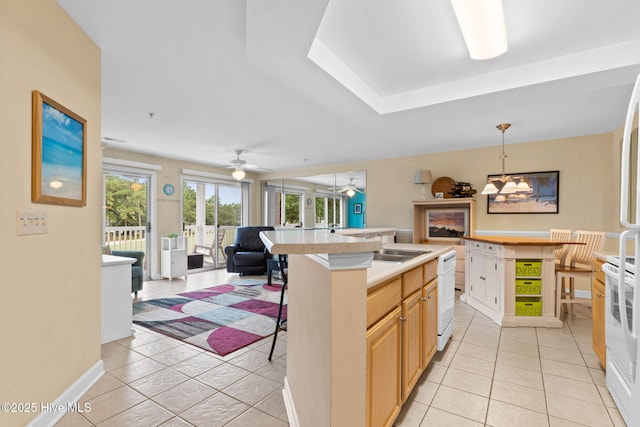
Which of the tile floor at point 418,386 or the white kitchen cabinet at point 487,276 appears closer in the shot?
the tile floor at point 418,386

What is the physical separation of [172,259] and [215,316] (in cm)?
261

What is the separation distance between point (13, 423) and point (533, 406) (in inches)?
112

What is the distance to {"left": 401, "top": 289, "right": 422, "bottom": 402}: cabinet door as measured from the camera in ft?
5.66

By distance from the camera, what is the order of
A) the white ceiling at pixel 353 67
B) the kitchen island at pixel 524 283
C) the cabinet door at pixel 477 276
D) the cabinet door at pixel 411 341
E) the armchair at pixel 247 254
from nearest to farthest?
the cabinet door at pixel 411 341, the white ceiling at pixel 353 67, the kitchen island at pixel 524 283, the cabinet door at pixel 477 276, the armchair at pixel 247 254

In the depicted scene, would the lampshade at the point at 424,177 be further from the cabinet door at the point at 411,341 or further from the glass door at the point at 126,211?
the glass door at the point at 126,211

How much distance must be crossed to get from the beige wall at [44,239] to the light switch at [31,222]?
27 millimetres

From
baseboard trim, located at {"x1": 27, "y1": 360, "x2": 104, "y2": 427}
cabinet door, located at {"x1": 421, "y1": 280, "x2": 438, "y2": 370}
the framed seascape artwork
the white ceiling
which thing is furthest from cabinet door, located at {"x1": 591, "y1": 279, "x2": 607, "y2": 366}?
baseboard trim, located at {"x1": 27, "y1": 360, "x2": 104, "y2": 427}

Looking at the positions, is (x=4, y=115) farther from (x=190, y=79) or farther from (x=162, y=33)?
(x=190, y=79)

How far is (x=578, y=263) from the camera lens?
3.88m

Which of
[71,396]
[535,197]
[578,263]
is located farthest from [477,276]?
[71,396]

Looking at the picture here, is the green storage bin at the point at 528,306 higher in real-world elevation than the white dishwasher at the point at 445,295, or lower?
lower

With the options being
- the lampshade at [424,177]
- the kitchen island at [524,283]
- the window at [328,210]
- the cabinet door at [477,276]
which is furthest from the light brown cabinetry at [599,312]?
the window at [328,210]

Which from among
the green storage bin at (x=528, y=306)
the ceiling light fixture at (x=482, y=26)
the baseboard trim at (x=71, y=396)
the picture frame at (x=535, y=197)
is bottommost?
the baseboard trim at (x=71, y=396)

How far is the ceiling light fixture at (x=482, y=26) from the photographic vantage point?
171 centimetres
